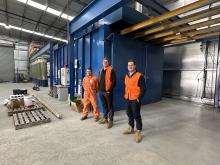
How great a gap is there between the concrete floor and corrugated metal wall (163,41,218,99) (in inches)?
127

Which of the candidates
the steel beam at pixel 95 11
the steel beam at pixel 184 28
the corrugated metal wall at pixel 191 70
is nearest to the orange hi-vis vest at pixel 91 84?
the steel beam at pixel 95 11

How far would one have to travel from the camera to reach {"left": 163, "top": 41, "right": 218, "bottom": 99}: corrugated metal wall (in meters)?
6.41

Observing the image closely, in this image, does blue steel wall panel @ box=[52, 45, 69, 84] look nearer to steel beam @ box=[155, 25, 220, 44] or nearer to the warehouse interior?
the warehouse interior

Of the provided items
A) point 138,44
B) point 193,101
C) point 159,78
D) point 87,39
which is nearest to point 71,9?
point 87,39

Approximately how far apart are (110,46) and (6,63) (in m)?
18.3

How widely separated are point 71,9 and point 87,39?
5006 mm

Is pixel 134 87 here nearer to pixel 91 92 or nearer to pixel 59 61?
pixel 91 92

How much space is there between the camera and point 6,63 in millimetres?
17422

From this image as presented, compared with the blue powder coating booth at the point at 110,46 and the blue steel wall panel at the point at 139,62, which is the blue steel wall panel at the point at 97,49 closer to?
the blue powder coating booth at the point at 110,46

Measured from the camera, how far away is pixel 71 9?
8.96 metres

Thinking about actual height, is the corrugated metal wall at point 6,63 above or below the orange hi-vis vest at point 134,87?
above

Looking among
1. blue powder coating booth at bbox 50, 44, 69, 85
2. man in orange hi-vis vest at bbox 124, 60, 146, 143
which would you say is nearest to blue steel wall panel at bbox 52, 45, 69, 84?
blue powder coating booth at bbox 50, 44, 69, 85

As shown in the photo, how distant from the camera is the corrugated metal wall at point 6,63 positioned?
17078mm

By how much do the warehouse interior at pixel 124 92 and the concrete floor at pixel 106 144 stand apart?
0.06ft
